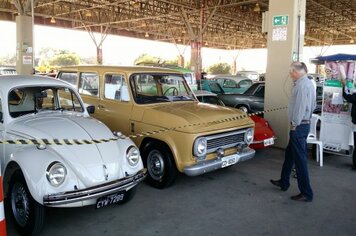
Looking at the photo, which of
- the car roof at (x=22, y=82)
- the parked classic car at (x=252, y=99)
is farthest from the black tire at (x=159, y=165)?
the parked classic car at (x=252, y=99)

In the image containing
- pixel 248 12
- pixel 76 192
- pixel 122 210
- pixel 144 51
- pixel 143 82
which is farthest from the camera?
pixel 144 51

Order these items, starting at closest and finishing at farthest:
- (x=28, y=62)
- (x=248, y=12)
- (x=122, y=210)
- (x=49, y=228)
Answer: (x=49, y=228) → (x=122, y=210) → (x=28, y=62) → (x=248, y=12)

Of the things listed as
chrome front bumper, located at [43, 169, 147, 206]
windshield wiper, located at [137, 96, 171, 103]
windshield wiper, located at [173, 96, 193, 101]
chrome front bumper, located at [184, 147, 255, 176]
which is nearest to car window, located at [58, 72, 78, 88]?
windshield wiper, located at [137, 96, 171, 103]

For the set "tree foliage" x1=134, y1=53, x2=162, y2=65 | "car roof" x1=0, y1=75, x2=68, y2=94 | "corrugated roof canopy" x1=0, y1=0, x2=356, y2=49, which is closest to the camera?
"car roof" x1=0, y1=75, x2=68, y2=94

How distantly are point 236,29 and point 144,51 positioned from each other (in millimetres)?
24461

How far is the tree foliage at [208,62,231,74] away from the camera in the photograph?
165ft

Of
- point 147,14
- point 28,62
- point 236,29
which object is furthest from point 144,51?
point 28,62

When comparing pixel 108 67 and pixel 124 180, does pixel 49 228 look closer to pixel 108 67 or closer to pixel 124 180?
pixel 124 180

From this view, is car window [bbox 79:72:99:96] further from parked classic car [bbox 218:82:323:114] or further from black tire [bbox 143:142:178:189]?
parked classic car [bbox 218:82:323:114]

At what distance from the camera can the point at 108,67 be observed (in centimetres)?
636

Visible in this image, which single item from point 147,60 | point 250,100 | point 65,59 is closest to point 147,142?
point 250,100

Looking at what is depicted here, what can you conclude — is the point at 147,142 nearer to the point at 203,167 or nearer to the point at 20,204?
the point at 203,167

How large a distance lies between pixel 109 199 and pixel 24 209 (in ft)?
3.09

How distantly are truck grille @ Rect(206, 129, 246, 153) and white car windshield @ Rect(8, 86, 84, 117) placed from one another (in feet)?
6.85
